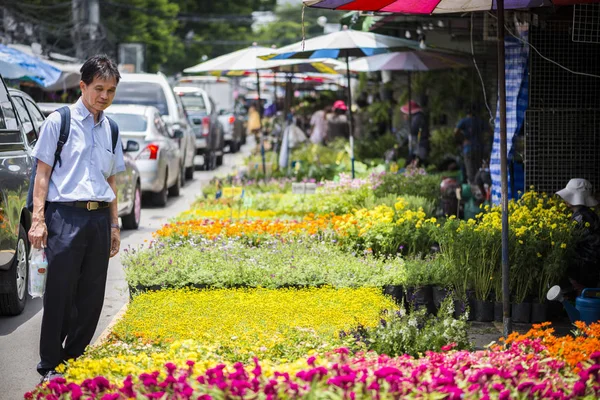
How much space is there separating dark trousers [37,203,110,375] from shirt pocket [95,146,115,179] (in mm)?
241

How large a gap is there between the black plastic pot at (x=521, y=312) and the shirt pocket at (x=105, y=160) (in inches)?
145

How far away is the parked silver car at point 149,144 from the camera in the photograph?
1667 centimetres

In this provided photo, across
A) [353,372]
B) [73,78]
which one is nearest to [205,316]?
[353,372]

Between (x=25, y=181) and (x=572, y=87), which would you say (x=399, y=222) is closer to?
(x=572, y=87)

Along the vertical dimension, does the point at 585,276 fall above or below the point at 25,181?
below

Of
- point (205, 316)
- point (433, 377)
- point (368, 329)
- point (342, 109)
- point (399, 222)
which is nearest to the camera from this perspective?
point (433, 377)

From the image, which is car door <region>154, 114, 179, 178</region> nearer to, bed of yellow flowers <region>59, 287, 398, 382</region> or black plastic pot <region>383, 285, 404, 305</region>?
black plastic pot <region>383, 285, 404, 305</region>

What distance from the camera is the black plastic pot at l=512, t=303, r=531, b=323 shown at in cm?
803

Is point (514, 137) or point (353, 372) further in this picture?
point (514, 137)

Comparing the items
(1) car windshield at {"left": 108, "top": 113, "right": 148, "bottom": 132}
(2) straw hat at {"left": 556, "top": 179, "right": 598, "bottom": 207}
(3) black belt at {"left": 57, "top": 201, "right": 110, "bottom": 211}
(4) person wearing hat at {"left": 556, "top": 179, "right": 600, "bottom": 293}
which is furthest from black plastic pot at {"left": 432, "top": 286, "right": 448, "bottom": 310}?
(1) car windshield at {"left": 108, "top": 113, "right": 148, "bottom": 132}

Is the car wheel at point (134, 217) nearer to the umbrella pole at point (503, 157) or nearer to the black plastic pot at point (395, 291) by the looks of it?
the black plastic pot at point (395, 291)

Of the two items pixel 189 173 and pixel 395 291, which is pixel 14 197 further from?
pixel 189 173

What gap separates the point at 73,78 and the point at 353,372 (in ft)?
62.6

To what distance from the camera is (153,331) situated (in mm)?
6141
